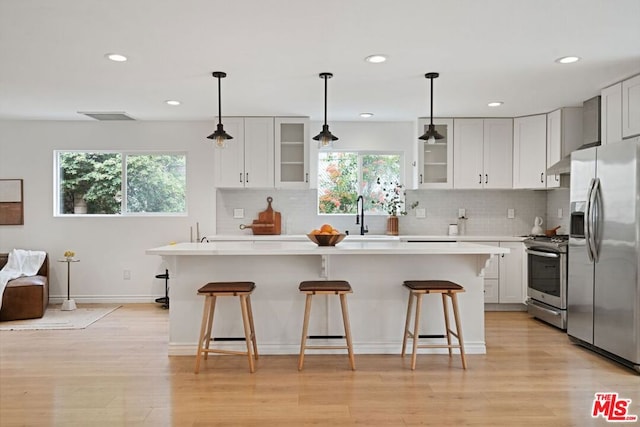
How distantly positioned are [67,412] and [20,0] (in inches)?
91.9

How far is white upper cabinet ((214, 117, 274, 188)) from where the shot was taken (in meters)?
5.72

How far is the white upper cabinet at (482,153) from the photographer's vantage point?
5.75 meters

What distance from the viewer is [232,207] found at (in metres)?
6.14

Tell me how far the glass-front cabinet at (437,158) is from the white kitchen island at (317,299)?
2099 mm

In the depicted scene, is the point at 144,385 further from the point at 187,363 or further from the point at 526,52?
the point at 526,52

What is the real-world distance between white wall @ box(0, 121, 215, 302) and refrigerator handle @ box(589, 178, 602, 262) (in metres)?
4.26

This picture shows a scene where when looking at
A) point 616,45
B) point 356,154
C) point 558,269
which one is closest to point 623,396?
point 558,269

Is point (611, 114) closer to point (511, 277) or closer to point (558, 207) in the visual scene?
point (558, 207)

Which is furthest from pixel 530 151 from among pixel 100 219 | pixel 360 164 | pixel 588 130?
pixel 100 219

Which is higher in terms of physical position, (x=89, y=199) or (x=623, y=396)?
(x=89, y=199)

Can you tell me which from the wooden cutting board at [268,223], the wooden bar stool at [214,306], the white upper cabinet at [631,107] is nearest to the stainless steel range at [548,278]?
the white upper cabinet at [631,107]

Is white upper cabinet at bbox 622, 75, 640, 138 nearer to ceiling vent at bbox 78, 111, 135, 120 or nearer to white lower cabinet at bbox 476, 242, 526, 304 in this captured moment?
white lower cabinet at bbox 476, 242, 526, 304

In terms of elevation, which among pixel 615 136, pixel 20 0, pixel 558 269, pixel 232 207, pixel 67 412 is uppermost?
pixel 20 0

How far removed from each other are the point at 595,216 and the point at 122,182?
536 cm
